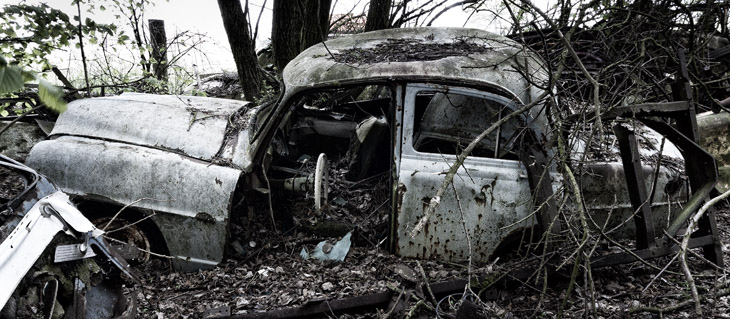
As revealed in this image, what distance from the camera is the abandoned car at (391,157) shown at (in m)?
3.40

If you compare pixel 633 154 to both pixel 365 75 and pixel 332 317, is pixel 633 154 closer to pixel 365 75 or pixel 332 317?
pixel 365 75

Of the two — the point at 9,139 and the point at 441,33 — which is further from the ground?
→ the point at 441,33

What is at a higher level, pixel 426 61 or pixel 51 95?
pixel 426 61

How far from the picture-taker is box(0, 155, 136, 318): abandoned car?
7.13 feet

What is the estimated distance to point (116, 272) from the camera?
271 centimetres

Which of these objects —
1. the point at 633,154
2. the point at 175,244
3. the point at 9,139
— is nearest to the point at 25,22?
the point at 9,139

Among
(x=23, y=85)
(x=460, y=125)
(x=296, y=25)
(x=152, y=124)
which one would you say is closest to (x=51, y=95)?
(x=23, y=85)

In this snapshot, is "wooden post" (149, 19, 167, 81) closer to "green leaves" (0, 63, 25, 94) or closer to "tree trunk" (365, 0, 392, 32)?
"tree trunk" (365, 0, 392, 32)

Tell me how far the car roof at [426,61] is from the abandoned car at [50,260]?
1.79m

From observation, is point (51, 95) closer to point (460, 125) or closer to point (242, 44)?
point (460, 125)

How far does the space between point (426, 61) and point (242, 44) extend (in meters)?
3.15

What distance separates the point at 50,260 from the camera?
7.80 feet

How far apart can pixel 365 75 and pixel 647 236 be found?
224 cm

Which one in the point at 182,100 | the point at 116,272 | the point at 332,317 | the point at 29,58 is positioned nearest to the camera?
the point at 116,272
